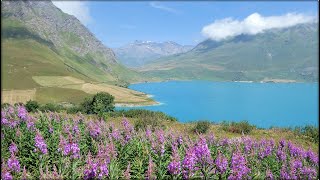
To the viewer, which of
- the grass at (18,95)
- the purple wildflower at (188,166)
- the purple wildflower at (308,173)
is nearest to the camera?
the purple wildflower at (188,166)

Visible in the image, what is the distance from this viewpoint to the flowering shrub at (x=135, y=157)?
898cm

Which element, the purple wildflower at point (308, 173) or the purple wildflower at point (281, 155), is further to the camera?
the purple wildflower at point (281, 155)

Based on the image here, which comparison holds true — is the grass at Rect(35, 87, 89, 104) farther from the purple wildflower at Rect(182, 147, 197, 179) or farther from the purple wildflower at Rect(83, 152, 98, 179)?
the purple wildflower at Rect(83, 152, 98, 179)

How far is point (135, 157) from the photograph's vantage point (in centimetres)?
1162

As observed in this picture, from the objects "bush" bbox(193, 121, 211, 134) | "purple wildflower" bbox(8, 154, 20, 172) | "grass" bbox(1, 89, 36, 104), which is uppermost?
"grass" bbox(1, 89, 36, 104)

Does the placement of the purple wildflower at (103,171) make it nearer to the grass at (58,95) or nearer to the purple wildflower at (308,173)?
the purple wildflower at (308,173)

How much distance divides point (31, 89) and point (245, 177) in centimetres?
19209

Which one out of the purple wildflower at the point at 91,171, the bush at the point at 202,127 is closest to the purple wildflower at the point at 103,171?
the purple wildflower at the point at 91,171

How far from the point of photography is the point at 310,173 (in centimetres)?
1023

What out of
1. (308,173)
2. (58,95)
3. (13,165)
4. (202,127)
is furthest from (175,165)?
(58,95)

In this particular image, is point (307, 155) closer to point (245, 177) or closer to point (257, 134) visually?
point (245, 177)

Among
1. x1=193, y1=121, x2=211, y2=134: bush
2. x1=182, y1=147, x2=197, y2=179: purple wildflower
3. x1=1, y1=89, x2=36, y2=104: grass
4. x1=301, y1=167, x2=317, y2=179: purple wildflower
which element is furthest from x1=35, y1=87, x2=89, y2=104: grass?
x1=182, y1=147, x2=197, y2=179: purple wildflower

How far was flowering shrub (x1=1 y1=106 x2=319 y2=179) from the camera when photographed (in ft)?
29.5

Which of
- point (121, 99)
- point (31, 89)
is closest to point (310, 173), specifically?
point (121, 99)
